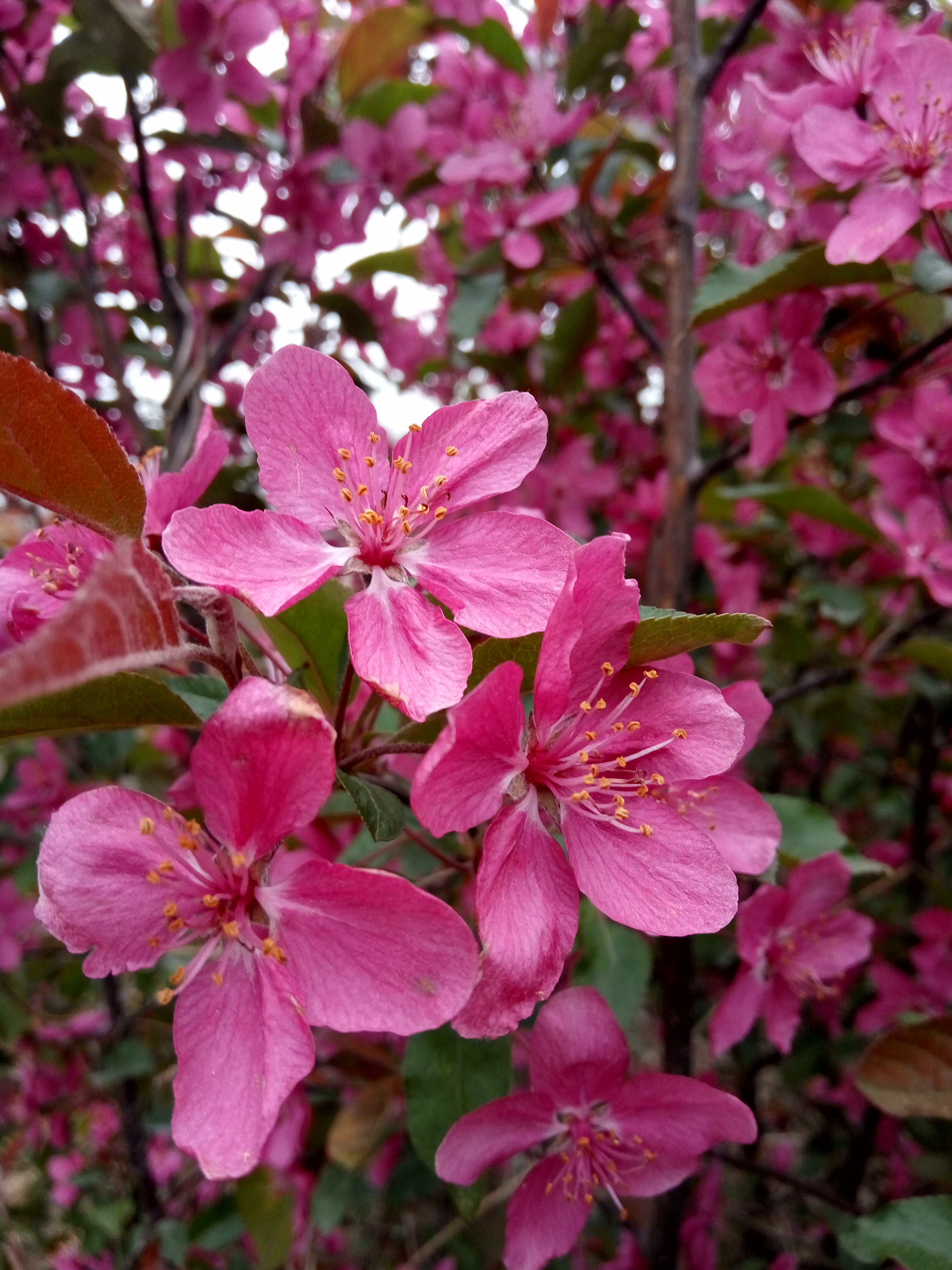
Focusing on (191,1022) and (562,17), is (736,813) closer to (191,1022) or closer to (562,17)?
(191,1022)

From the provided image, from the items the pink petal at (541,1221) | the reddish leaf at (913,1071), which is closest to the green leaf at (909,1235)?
the reddish leaf at (913,1071)

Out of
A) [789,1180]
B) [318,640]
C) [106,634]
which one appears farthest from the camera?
[789,1180]

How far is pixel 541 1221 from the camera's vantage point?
823 mm

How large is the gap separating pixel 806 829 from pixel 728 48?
1106 mm

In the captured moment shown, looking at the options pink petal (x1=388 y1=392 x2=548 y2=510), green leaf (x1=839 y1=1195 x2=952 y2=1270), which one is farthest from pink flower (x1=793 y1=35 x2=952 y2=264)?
green leaf (x1=839 y1=1195 x2=952 y2=1270)

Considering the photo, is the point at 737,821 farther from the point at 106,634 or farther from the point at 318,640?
the point at 106,634

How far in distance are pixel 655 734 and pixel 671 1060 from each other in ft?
1.99

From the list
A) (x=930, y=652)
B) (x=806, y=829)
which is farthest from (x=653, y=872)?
(x=930, y=652)

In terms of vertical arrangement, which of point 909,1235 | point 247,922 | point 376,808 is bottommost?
point 909,1235

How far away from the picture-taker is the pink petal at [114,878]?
0.59 meters

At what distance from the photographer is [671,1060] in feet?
3.56

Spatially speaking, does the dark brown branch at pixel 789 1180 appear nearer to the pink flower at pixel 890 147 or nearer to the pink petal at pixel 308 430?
the pink petal at pixel 308 430

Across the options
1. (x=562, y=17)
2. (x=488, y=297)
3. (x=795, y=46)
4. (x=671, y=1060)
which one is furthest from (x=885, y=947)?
(x=562, y=17)

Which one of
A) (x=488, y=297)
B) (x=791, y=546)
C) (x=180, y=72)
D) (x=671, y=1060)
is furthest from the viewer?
(x=791, y=546)
